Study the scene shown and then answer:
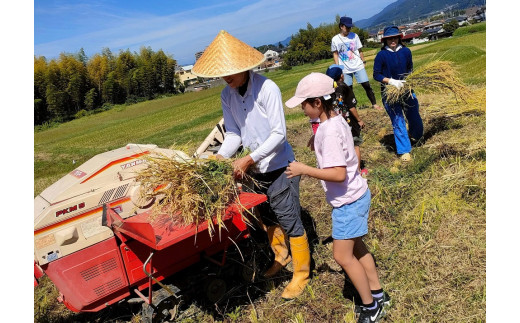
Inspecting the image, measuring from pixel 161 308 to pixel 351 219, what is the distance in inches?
80.7

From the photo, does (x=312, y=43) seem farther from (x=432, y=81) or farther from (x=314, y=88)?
(x=314, y=88)

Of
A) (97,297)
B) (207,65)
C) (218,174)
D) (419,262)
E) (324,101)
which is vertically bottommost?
(419,262)

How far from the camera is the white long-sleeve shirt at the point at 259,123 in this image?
3.15m

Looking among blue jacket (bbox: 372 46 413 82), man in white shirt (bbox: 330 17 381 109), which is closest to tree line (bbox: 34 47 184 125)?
man in white shirt (bbox: 330 17 381 109)

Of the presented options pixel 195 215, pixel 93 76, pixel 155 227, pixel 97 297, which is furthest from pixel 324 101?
pixel 93 76

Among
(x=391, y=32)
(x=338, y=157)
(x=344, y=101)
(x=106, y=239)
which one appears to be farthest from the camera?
(x=391, y=32)

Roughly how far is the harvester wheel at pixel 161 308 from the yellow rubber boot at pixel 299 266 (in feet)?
3.55

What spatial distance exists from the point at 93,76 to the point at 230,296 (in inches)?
1897

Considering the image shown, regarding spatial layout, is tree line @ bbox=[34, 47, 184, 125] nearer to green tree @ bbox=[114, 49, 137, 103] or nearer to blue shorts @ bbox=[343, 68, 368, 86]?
green tree @ bbox=[114, 49, 137, 103]

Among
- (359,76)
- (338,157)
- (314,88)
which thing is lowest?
(338,157)

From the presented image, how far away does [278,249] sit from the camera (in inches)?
159

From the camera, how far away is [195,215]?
9.75 ft

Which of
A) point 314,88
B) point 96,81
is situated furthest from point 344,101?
point 96,81

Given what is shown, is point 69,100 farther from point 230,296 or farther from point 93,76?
point 230,296
